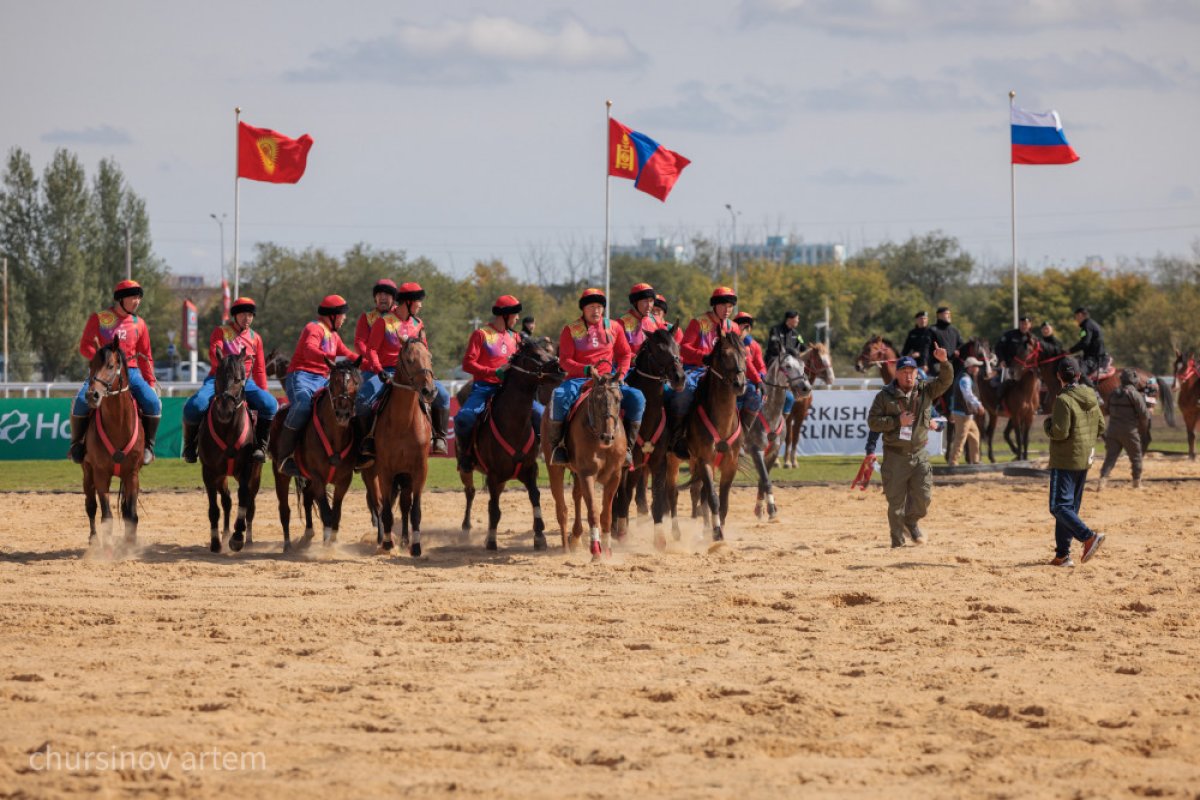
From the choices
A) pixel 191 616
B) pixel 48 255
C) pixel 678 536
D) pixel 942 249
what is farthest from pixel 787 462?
pixel 942 249

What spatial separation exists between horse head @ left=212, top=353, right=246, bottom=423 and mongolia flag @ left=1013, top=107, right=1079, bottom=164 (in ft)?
69.0

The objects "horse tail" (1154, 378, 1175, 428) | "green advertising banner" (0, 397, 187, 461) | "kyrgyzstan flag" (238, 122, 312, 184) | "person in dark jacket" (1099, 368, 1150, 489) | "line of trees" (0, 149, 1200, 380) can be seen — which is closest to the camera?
"person in dark jacket" (1099, 368, 1150, 489)

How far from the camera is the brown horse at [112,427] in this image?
14.2m

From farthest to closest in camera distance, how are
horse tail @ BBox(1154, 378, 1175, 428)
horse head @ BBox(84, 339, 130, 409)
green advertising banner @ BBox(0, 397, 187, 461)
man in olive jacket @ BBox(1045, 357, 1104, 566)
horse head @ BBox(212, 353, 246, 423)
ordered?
horse tail @ BBox(1154, 378, 1175, 428)
green advertising banner @ BBox(0, 397, 187, 461)
horse head @ BBox(212, 353, 246, 423)
horse head @ BBox(84, 339, 130, 409)
man in olive jacket @ BBox(1045, 357, 1104, 566)

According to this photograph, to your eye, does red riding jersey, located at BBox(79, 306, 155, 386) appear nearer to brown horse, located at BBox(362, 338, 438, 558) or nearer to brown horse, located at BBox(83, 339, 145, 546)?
brown horse, located at BBox(83, 339, 145, 546)

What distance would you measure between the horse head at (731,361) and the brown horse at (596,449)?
4.23ft

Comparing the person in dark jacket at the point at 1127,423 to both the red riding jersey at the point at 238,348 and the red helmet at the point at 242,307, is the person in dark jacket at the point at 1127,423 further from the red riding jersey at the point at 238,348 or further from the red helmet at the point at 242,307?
the red helmet at the point at 242,307

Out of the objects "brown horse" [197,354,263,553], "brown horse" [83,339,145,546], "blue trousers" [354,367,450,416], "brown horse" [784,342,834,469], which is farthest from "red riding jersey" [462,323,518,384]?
"brown horse" [784,342,834,469]

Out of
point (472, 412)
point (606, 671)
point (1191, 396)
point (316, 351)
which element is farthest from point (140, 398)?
point (1191, 396)

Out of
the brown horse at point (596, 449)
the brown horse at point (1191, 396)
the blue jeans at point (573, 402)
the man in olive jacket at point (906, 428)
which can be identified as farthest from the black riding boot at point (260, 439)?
the brown horse at point (1191, 396)

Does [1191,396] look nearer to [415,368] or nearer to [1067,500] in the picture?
[1067,500]

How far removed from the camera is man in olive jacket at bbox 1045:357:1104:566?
13438 mm

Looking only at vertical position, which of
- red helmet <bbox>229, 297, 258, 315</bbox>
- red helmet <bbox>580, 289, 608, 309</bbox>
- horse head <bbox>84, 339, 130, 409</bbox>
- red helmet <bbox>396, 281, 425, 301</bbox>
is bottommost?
horse head <bbox>84, 339, 130, 409</bbox>

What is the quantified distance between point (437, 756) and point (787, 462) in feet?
67.3
